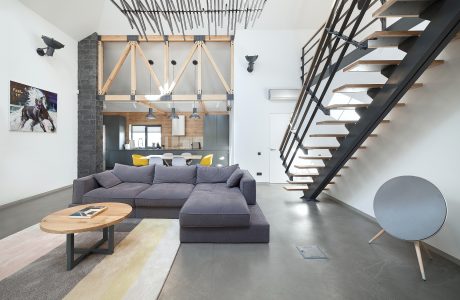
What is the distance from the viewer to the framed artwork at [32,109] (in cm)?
407

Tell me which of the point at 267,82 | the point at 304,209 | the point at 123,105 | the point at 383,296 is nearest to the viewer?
the point at 383,296

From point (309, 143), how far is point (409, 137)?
288 centimetres

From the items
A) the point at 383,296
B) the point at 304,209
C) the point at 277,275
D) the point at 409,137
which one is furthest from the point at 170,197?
the point at 409,137

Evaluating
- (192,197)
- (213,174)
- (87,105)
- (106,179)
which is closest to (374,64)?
(192,197)

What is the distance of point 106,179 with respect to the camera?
3598mm

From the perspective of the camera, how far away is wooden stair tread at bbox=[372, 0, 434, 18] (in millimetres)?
1842

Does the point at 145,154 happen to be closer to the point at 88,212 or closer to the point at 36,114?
the point at 36,114

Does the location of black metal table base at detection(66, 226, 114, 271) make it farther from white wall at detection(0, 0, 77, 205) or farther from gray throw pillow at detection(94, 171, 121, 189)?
white wall at detection(0, 0, 77, 205)

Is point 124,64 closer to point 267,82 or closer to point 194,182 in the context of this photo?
point 267,82

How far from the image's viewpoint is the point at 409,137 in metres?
2.71

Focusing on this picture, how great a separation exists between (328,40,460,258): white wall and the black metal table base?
11.7 ft

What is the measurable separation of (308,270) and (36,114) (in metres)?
5.80

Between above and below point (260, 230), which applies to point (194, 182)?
above

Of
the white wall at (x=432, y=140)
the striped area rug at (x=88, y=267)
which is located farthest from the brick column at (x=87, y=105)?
the white wall at (x=432, y=140)
